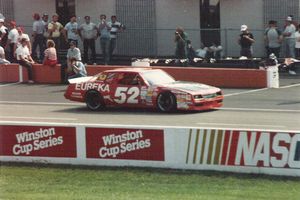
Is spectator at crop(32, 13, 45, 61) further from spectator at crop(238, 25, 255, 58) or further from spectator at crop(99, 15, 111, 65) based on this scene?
spectator at crop(238, 25, 255, 58)

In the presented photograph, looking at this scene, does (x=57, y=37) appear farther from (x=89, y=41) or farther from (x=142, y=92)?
(x=142, y=92)

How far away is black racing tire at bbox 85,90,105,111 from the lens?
20.0 meters

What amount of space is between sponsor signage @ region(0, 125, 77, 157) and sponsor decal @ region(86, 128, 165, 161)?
1.44ft

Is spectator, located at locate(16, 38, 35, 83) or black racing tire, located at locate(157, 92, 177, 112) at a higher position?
spectator, located at locate(16, 38, 35, 83)

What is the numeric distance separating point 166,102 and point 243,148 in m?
6.30

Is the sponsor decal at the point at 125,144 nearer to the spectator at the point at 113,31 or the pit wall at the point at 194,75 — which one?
the pit wall at the point at 194,75

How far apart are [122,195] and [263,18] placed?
18991 mm

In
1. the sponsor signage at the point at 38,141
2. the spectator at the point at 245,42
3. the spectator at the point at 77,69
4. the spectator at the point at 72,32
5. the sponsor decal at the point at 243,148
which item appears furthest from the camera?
the spectator at the point at 72,32

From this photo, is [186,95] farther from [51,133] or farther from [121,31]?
[121,31]

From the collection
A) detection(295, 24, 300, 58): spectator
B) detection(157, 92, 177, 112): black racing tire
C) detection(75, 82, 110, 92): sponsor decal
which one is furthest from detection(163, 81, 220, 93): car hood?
detection(295, 24, 300, 58): spectator

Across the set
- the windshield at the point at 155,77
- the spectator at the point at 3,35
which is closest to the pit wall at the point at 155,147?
the windshield at the point at 155,77

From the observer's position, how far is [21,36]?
2670 centimetres

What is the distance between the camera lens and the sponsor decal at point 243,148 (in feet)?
41.4

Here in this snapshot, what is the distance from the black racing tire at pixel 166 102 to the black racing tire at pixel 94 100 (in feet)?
6.13
